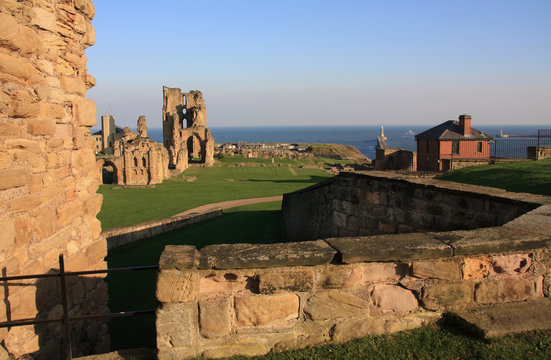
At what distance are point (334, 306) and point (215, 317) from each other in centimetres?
99

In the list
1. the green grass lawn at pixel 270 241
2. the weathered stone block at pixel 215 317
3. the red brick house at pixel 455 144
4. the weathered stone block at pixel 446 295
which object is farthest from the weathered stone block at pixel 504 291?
the red brick house at pixel 455 144

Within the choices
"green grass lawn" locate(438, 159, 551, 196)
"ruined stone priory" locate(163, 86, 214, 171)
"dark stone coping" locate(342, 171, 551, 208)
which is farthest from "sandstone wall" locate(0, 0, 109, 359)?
"ruined stone priory" locate(163, 86, 214, 171)

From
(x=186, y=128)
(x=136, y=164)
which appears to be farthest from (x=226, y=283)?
(x=186, y=128)

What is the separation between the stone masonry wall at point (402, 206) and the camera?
5.54m

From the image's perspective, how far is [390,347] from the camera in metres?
3.30

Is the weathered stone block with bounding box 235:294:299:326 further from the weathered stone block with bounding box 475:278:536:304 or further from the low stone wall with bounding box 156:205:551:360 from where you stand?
the weathered stone block with bounding box 475:278:536:304

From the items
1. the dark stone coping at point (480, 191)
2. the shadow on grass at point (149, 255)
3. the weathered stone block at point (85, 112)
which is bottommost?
the shadow on grass at point (149, 255)

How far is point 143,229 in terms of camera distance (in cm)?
1543

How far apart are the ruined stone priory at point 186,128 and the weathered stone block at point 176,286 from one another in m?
43.2

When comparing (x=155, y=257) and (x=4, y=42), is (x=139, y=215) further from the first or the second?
(x=4, y=42)

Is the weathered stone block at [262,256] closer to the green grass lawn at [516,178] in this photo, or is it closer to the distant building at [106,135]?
the green grass lawn at [516,178]

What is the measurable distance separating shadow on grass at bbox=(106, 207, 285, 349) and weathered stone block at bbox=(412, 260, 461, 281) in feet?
12.7

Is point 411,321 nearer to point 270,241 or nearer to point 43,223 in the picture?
point 43,223

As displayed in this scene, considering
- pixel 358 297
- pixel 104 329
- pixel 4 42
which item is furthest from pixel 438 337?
pixel 4 42
